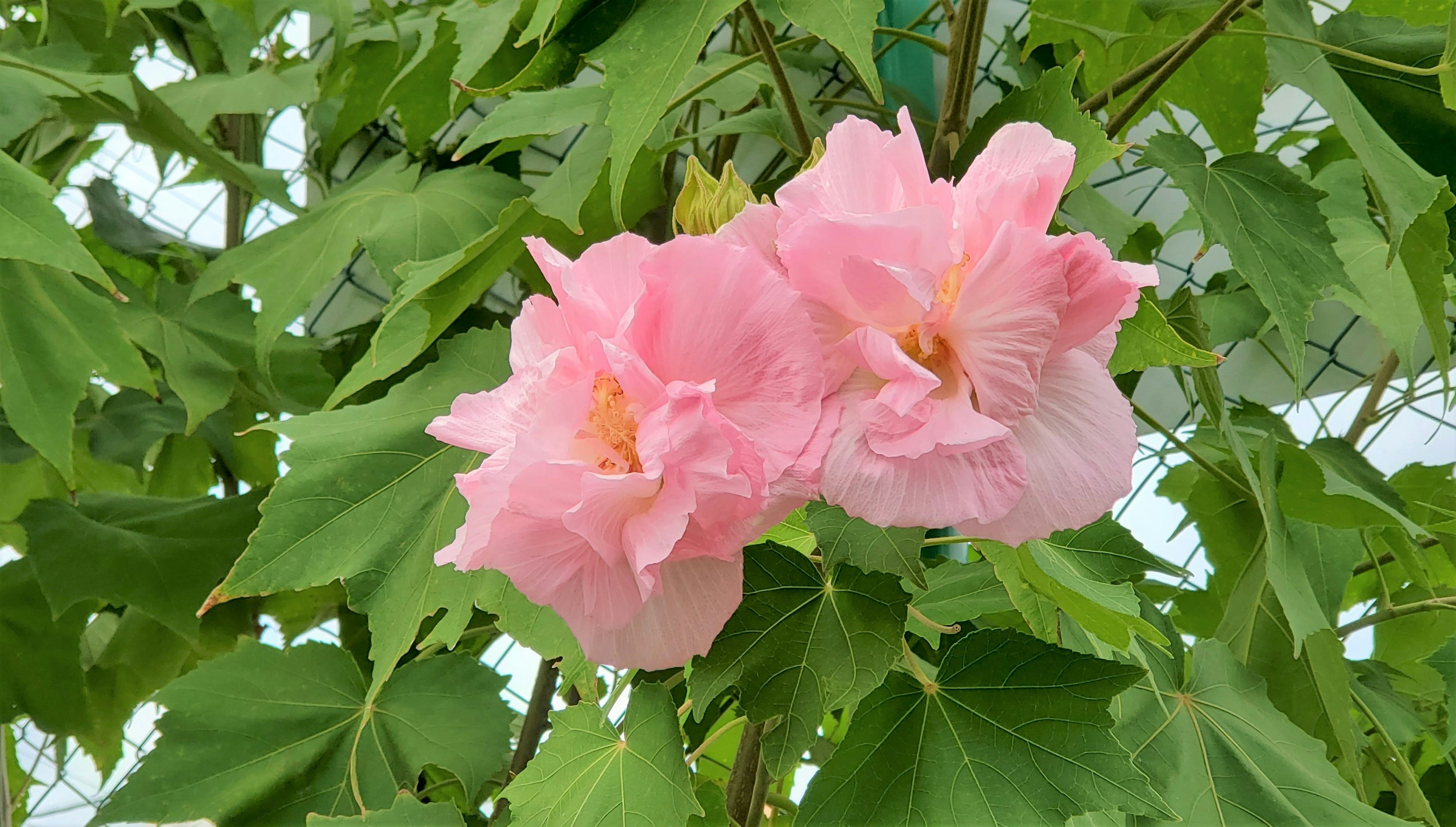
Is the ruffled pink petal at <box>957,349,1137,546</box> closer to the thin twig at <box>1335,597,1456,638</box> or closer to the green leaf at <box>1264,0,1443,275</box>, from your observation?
the green leaf at <box>1264,0,1443,275</box>

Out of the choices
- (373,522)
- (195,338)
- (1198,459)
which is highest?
(1198,459)

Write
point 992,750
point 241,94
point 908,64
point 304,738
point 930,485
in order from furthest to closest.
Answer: point 241,94, point 908,64, point 304,738, point 992,750, point 930,485

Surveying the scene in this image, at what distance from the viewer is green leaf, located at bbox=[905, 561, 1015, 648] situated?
418 millimetres

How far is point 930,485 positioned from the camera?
20 centimetres

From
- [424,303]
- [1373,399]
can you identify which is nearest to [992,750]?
[424,303]

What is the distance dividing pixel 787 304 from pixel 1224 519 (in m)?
0.48

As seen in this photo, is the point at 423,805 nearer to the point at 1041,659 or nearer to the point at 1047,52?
the point at 1041,659

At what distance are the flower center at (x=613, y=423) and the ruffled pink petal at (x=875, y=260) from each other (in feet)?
0.16

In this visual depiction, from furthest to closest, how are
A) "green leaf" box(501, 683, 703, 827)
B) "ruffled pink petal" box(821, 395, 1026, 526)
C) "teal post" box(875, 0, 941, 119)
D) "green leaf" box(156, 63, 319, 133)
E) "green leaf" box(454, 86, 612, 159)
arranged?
"green leaf" box(156, 63, 319, 133), "teal post" box(875, 0, 941, 119), "green leaf" box(454, 86, 612, 159), "green leaf" box(501, 683, 703, 827), "ruffled pink petal" box(821, 395, 1026, 526)

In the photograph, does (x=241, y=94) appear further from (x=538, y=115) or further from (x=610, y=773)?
(x=610, y=773)

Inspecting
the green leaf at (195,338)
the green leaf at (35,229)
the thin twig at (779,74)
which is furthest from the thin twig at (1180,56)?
the green leaf at (195,338)

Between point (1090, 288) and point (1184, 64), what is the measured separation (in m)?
0.36

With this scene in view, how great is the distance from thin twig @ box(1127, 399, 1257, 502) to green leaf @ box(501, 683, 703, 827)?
23cm

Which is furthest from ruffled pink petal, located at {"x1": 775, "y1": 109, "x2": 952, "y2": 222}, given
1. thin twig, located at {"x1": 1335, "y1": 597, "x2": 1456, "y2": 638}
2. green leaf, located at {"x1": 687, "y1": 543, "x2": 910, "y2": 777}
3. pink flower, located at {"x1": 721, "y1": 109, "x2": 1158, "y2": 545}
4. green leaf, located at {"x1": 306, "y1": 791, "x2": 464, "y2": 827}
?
thin twig, located at {"x1": 1335, "y1": 597, "x2": 1456, "y2": 638}
